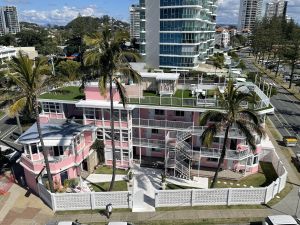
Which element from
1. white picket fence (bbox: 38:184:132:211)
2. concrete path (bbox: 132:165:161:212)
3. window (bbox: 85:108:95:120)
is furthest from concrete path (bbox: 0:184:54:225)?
window (bbox: 85:108:95:120)

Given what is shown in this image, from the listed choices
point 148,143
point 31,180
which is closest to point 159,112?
point 148,143

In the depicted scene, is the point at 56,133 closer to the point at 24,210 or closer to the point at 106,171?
the point at 106,171

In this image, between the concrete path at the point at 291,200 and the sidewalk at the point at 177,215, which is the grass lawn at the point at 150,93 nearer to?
the sidewalk at the point at 177,215

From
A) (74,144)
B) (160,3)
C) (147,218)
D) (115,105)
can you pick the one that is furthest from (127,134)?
(160,3)

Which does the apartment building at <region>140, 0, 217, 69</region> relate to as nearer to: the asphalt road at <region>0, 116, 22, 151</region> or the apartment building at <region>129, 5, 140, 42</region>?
the apartment building at <region>129, 5, 140, 42</region>

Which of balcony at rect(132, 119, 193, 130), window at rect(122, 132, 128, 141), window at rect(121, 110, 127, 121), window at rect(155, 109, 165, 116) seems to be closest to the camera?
window at rect(121, 110, 127, 121)

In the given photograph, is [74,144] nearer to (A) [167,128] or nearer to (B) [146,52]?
(A) [167,128]
